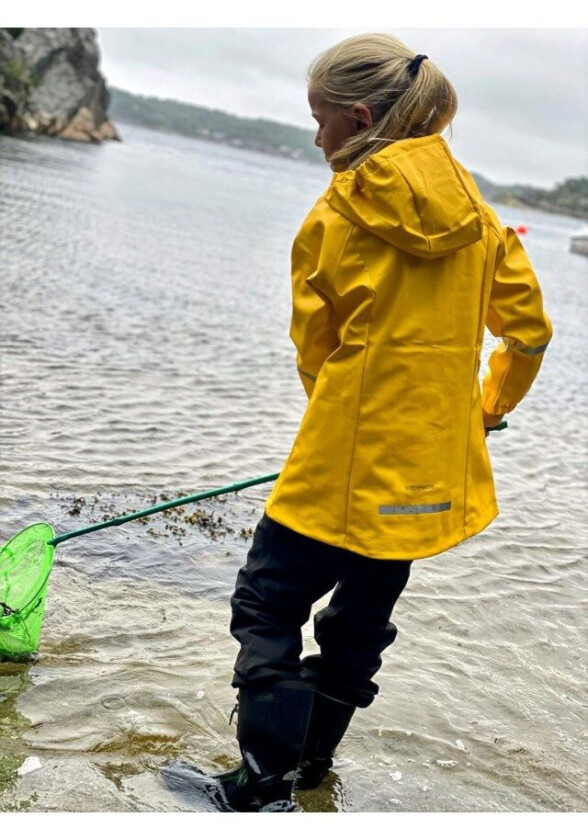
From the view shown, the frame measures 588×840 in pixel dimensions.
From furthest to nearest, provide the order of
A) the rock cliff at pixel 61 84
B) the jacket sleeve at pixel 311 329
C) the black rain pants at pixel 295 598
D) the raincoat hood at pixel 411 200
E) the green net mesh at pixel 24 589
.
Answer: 1. the rock cliff at pixel 61 84
2. the green net mesh at pixel 24 589
3. the black rain pants at pixel 295 598
4. the jacket sleeve at pixel 311 329
5. the raincoat hood at pixel 411 200

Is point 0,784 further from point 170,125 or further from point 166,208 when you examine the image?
point 170,125

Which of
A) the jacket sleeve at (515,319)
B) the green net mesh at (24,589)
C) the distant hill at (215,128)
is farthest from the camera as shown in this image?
the distant hill at (215,128)

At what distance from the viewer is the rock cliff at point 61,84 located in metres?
49.2

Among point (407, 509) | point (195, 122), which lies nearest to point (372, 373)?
point (407, 509)

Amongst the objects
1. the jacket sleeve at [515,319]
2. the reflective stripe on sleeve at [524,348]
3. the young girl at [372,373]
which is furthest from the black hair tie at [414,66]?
the reflective stripe on sleeve at [524,348]

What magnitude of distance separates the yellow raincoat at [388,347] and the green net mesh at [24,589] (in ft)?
4.19

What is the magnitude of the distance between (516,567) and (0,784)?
10.5 feet

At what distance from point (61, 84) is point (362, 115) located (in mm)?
63311

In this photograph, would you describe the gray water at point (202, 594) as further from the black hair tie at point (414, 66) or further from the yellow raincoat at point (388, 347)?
the black hair tie at point (414, 66)

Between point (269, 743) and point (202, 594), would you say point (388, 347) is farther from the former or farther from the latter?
point (202, 594)

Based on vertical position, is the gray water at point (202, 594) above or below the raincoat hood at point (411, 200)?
below

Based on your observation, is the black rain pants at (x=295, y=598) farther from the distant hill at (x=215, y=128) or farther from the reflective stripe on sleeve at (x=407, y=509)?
the distant hill at (x=215, y=128)

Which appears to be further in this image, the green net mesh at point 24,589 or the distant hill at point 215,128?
the distant hill at point 215,128

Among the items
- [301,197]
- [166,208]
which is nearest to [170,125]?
[301,197]
